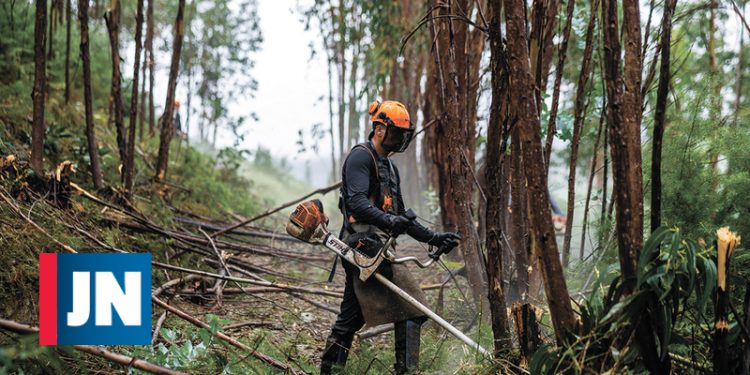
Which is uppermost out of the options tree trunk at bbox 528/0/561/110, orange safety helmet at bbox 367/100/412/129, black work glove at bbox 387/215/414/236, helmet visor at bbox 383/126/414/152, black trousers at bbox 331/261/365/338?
tree trunk at bbox 528/0/561/110

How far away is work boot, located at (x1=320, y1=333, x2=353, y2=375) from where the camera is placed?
146 inches

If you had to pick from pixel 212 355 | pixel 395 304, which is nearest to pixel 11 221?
pixel 212 355

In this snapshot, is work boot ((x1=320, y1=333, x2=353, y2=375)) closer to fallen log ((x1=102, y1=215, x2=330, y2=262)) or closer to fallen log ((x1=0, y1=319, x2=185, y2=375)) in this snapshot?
fallen log ((x1=0, y1=319, x2=185, y2=375))

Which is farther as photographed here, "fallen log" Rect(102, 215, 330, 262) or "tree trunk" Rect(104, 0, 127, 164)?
"tree trunk" Rect(104, 0, 127, 164)

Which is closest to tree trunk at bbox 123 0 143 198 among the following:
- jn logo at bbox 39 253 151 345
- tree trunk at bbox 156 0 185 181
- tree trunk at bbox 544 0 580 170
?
tree trunk at bbox 156 0 185 181

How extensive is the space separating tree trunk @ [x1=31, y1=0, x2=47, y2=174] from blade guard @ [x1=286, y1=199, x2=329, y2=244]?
2.75 m

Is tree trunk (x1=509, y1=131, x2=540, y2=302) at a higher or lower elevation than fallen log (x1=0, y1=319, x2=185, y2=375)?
higher

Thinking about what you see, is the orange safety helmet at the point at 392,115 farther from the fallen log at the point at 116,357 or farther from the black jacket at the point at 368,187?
the fallen log at the point at 116,357

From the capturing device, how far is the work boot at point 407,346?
362cm

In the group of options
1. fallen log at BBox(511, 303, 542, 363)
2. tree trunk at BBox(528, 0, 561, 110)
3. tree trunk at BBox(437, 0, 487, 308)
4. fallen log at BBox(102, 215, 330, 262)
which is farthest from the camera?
fallen log at BBox(102, 215, 330, 262)

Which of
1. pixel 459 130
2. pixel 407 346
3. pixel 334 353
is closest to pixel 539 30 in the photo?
pixel 459 130

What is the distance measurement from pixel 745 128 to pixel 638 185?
204cm

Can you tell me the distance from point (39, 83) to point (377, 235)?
10.9 feet

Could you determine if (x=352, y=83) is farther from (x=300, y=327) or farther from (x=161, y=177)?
(x=300, y=327)
